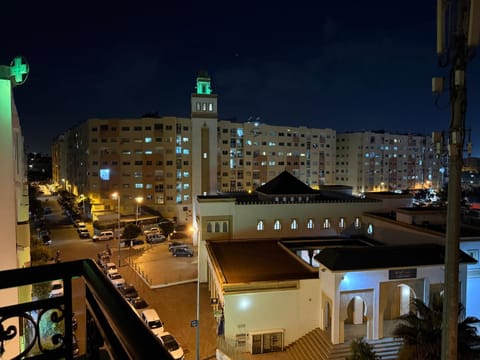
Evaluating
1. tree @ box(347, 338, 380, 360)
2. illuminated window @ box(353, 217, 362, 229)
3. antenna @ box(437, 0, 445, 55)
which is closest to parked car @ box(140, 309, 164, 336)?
tree @ box(347, 338, 380, 360)

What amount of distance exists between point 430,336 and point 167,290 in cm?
1444

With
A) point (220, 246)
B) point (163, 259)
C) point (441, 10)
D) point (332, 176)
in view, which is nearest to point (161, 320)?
point (220, 246)

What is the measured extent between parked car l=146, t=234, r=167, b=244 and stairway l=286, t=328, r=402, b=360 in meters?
20.1

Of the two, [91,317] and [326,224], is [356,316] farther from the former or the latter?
[91,317]

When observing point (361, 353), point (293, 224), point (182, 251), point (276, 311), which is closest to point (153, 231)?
point (182, 251)

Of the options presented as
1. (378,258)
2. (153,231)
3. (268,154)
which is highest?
(268,154)

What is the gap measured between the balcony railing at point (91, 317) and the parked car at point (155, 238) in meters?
30.2

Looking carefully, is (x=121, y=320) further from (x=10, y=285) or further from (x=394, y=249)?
(x=394, y=249)

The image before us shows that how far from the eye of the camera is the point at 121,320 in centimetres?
117

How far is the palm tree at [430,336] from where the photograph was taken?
810 cm

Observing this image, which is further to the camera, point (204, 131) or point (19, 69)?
point (204, 131)

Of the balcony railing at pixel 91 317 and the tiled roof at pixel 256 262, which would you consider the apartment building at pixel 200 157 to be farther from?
the balcony railing at pixel 91 317

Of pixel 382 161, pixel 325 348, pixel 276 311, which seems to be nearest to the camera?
pixel 325 348

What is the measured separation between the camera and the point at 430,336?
27.5 feet
